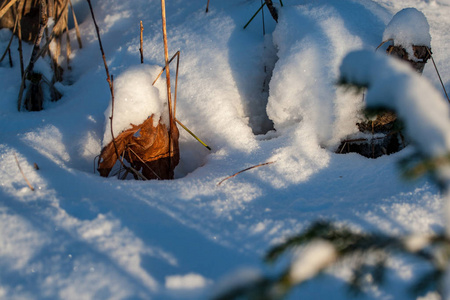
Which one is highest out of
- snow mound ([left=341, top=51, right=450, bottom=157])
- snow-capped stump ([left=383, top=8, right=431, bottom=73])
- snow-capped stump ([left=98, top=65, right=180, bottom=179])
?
snow mound ([left=341, top=51, right=450, bottom=157])

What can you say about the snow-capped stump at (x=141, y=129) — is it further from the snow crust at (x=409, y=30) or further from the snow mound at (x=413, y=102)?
the snow mound at (x=413, y=102)

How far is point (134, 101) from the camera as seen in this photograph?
5.56 feet

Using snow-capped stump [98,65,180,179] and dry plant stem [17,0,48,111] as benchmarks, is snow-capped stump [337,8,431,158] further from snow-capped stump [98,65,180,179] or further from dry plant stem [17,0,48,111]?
dry plant stem [17,0,48,111]

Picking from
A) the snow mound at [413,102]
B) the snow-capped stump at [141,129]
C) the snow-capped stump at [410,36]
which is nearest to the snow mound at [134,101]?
the snow-capped stump at [141,129]

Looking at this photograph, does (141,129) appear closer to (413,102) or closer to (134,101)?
(134,101)

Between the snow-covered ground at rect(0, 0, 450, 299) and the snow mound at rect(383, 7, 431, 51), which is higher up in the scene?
the snow mound at rect(383, 7, 431, 51)

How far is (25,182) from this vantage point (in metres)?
1.40

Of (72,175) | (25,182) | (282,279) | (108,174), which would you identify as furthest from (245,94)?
(282,279)

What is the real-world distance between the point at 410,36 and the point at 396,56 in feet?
0.32

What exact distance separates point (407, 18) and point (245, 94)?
2.74 ft

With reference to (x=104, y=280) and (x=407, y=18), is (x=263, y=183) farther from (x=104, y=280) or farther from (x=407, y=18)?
(x=407, y=18)

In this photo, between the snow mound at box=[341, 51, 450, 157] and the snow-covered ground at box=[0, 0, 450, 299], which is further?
the snow-covered ground at box=[0, 0, 450, 299]

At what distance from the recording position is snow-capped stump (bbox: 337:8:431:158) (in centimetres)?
164

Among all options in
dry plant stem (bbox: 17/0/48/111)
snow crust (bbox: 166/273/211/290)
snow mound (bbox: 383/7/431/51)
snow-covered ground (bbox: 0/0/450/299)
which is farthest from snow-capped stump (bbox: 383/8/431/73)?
dry plant stem (bbox: 17/0/48/111)
